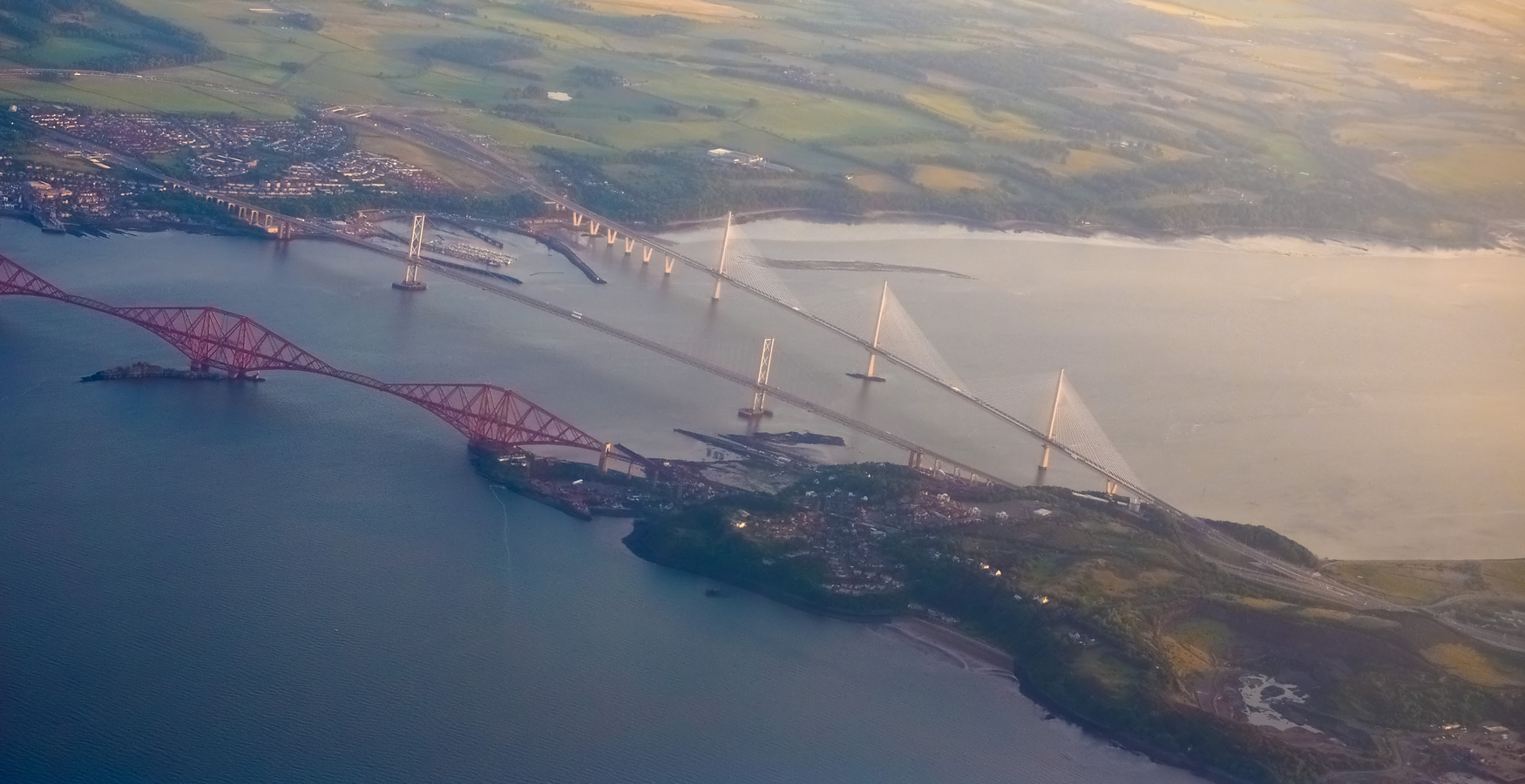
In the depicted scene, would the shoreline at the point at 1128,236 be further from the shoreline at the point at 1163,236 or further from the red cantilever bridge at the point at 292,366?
the red cantilever bridge at the point at 292,366

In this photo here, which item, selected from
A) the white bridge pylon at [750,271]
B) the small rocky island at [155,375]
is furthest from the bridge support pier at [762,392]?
the small rocky island at [155,375]

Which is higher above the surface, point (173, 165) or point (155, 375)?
point (173, 165)

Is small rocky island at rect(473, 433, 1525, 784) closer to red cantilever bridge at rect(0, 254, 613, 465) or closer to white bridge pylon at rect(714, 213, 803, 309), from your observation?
red cantilever bridge at rect(0, 254, 613, 465)

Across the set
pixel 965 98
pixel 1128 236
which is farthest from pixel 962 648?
pixel 965 98

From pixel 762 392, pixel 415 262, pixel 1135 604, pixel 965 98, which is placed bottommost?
pixel 1135 604

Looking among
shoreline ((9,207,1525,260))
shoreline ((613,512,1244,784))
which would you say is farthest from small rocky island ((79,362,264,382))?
shoreline ((9,207,1525,260))

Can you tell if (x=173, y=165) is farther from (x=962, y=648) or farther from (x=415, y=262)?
(x=962, y=648)

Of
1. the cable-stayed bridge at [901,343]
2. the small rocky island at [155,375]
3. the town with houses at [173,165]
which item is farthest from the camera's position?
the town with houses at [173,165]
